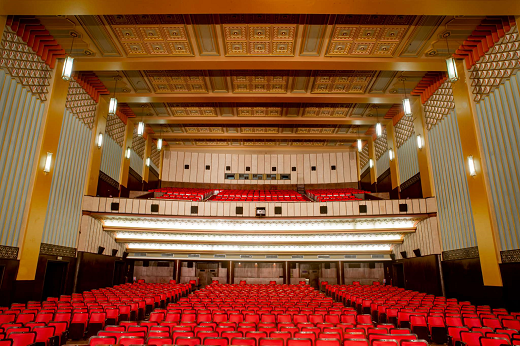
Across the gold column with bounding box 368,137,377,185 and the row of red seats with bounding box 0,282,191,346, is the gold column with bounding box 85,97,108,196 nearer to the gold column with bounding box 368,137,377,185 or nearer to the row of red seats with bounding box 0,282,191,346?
the row of red seats with bounding box 0,282,191,346

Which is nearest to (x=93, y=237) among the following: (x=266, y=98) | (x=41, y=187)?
(x=41, y=187)

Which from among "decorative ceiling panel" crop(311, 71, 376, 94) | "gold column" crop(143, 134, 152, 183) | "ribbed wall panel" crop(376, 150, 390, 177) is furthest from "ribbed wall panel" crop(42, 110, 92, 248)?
"ribbed wall panel" crop(376, 150, 390, 177)

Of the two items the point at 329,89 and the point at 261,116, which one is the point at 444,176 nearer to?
the point at 329,89

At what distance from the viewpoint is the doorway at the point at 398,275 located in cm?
1527

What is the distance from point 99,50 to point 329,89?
9447mm

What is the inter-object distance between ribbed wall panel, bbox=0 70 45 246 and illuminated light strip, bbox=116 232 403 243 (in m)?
6.37

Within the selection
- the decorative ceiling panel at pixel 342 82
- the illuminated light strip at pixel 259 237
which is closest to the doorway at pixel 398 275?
the illuminated light strip at pixel 259 237

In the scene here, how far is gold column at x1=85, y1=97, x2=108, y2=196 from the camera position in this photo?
513 inches

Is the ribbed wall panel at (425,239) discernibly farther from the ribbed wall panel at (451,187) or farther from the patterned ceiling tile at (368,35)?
the patterned ceiling tile at (368,35)

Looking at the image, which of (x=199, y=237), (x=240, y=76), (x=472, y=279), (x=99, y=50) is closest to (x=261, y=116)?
(x=240, y=76)

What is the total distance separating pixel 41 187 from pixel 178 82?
688cm

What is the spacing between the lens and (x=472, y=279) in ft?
32.4

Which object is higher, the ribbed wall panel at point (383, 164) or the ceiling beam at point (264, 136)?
the ceiling beam at point (264, 136)

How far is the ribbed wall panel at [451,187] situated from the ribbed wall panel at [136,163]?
50.2 ft
